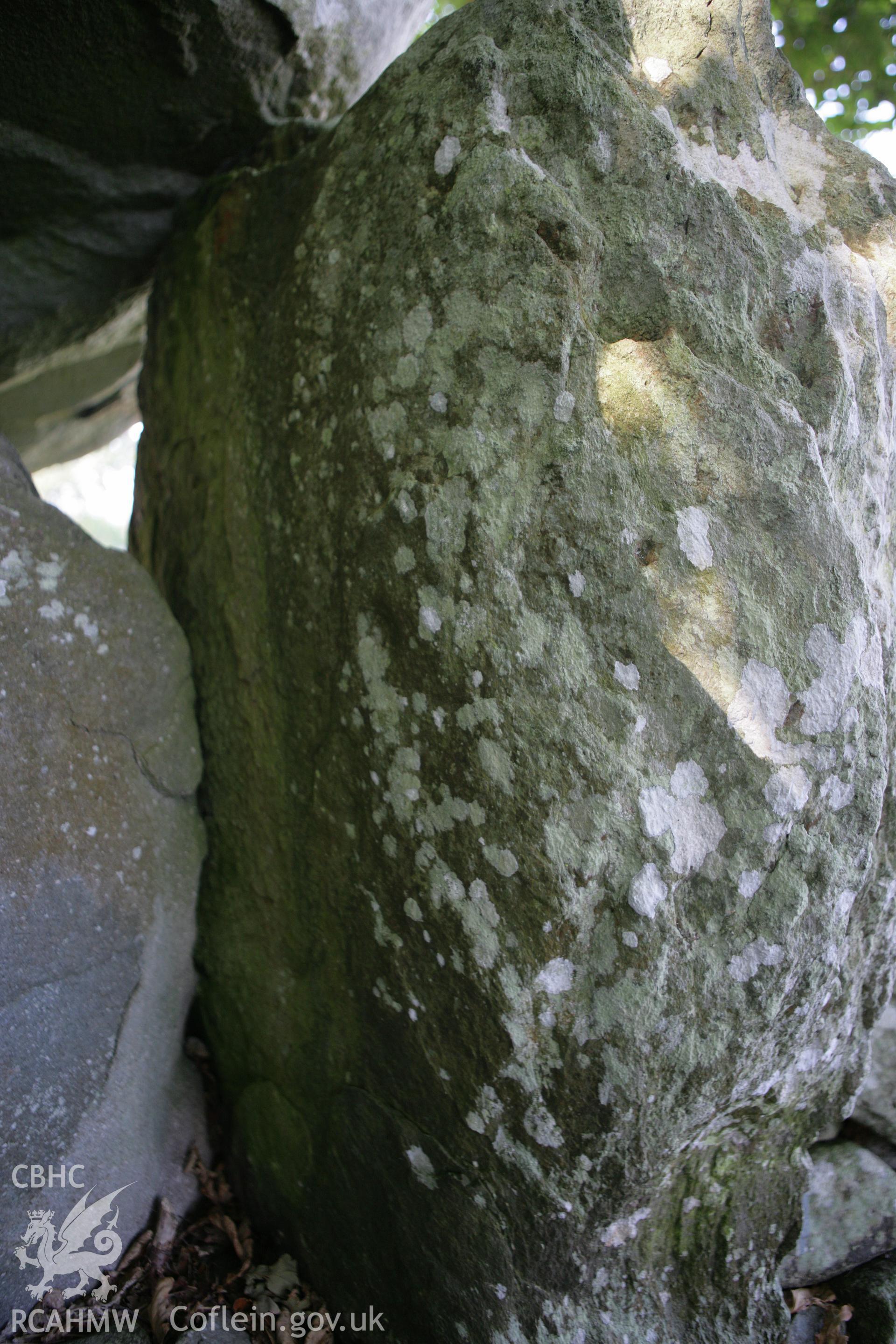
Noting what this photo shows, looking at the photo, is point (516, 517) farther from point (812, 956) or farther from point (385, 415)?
point (812, 956)

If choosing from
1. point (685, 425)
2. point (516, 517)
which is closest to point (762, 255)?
point (685, 425)

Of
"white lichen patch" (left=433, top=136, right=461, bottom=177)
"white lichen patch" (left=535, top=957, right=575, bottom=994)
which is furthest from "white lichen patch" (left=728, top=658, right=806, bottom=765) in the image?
"white lichen patch" (left=433, top=136, right=461, bottom=177)

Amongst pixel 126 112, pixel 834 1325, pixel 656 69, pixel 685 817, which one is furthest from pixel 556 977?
pixel 126 112

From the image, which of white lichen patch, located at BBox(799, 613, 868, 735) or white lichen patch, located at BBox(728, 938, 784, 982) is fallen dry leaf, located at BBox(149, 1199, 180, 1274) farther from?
white lichen patch, located at BBox(799, 613, 868, 735)

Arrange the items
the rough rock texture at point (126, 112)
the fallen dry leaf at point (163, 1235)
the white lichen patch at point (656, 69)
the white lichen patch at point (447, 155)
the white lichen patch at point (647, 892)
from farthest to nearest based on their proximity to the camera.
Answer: the rough rock texture at point (126, 112) < the fallen dry leaf at point (163, 1235) < the white lichen patch at point (656, 69) < the white lichen patch at point (447, 155) < the white lichen patch at point (647, 892)

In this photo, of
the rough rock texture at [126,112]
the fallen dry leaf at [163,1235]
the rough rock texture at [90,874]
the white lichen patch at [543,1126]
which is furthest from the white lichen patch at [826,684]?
the rough rock texture at [126,112]

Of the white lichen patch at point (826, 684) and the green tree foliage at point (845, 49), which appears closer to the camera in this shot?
the white lichen patch at point (826, 684)

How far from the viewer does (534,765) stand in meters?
1.25

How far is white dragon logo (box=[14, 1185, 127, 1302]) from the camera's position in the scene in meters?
1.49

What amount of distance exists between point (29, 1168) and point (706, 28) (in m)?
2.37

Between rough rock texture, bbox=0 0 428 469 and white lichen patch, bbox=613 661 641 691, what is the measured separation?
1.60 meters

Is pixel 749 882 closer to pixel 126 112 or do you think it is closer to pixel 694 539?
pixel 694 539

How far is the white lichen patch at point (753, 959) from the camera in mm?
1303

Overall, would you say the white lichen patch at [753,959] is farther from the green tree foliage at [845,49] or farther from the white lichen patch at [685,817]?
the green tree foliage at [845,49]
